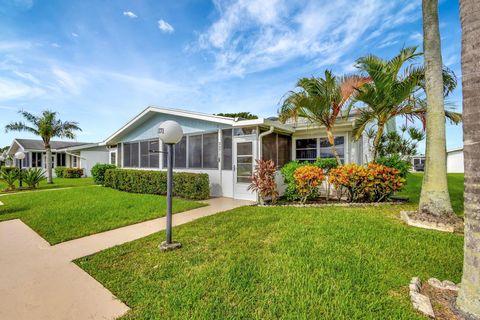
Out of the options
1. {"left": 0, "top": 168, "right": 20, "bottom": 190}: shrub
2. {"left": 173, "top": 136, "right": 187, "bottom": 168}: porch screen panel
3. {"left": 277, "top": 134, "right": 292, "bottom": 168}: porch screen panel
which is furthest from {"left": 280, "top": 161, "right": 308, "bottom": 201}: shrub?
{"left": 0, "top": 168, "right": 20, "bottom": 190}: shrub

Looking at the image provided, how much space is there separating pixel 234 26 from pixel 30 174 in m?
14.4

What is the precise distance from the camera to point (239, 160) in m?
9.04

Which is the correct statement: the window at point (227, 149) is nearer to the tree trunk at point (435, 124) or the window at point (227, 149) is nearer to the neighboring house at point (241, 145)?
the neighboring house at point (241, 145)

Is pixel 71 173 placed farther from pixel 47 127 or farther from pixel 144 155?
pixel 144 155

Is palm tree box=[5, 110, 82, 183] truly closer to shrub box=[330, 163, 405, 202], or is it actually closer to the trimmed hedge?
the trimmed hedge

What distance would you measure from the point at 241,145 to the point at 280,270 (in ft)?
20.6

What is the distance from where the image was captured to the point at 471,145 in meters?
1.99

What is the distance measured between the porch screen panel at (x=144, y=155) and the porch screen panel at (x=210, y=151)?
492 cm

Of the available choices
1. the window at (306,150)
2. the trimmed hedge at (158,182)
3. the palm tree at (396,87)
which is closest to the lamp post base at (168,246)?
the trimmed hedge at (158,182)

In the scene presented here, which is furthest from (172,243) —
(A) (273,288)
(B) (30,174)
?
(B) (30,174)

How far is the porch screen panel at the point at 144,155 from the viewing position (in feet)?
43.7

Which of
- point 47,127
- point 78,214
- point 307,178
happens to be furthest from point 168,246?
point 47,127

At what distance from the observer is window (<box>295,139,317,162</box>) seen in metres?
10.0

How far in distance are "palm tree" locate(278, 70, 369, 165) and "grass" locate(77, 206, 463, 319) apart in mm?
4217
